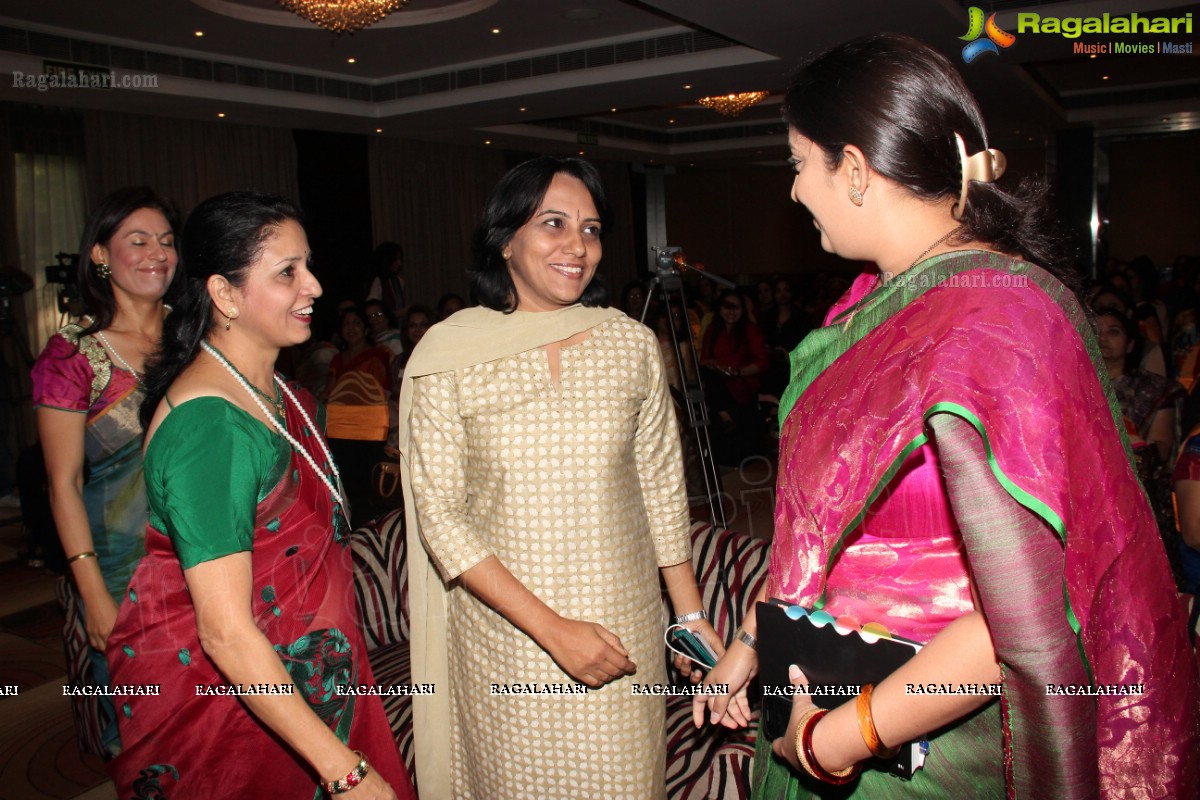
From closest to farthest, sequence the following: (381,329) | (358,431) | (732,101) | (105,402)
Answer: (105,402), (358,431), (381,329), (732,101)

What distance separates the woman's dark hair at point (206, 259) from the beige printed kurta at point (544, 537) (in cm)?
37

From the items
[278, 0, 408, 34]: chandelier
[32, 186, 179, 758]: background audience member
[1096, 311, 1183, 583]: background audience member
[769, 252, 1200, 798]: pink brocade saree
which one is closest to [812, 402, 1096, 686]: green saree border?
[769, 252, 1200, 798]: pink brocade saree

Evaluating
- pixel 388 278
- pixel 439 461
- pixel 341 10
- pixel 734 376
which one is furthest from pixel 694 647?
pixel 388 278

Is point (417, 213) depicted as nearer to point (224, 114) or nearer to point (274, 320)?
point (224, 114)

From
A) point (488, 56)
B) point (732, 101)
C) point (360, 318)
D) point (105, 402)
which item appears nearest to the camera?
point (105, 402)

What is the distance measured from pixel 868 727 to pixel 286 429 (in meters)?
0.97

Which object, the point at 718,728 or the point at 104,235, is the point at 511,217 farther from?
the point at 718,728

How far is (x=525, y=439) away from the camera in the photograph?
150cm

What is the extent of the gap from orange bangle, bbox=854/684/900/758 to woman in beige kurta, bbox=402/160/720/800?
0.63 meters

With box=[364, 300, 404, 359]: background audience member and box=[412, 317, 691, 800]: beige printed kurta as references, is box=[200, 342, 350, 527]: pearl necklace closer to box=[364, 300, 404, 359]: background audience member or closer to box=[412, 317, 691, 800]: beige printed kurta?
box=[412, 317, 691, 800]: beige printed kurta

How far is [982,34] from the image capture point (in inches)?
235

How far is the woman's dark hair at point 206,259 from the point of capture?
4.33 feet

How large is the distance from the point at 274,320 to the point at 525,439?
1.49 feet

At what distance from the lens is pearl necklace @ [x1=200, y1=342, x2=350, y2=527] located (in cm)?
131
